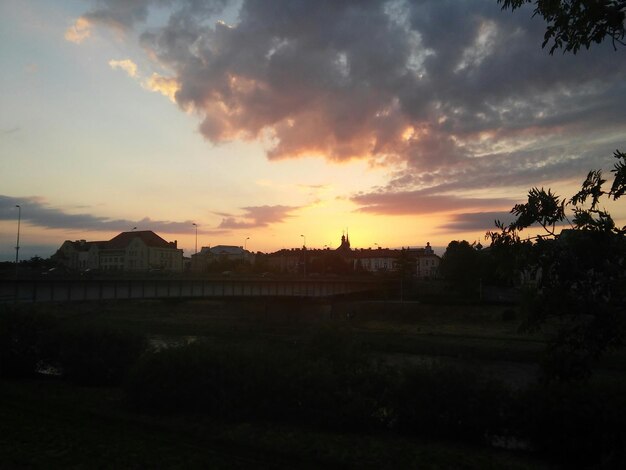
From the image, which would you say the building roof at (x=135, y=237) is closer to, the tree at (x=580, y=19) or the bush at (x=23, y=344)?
the bush at (x=23, y=344)

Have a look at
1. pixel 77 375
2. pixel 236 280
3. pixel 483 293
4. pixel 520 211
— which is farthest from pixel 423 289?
pixel 520 211

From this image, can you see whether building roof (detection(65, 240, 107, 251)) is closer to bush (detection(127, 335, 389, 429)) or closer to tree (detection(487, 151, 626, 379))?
bush (detection(127, 335, 389, 429))

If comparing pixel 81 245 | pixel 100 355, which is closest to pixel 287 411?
pixel 100 355

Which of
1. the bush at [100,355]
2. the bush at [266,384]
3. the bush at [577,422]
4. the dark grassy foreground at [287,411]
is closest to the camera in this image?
the bush at [577,422]

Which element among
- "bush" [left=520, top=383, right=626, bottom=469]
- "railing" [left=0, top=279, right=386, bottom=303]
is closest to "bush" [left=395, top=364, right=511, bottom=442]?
"bush" [left=520, top=383, right=626, bottom=469]

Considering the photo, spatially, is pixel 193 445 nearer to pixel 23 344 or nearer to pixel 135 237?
pixel 23 344

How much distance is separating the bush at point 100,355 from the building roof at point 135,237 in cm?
14975

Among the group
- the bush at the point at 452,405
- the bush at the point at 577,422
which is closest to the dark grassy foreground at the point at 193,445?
the bush at the point at 452,405

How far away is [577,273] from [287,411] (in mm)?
12376

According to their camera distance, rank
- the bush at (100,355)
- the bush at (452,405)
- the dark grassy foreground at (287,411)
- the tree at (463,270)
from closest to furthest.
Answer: the dark grassy foreground at (287,411), the bush at (452,405), the bush at (100,355), the tree at (463,270)

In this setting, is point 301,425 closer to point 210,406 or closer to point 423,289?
point 210,406

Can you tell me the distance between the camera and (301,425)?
58.4 ft

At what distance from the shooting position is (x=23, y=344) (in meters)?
26.5

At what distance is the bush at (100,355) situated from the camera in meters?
24.6
